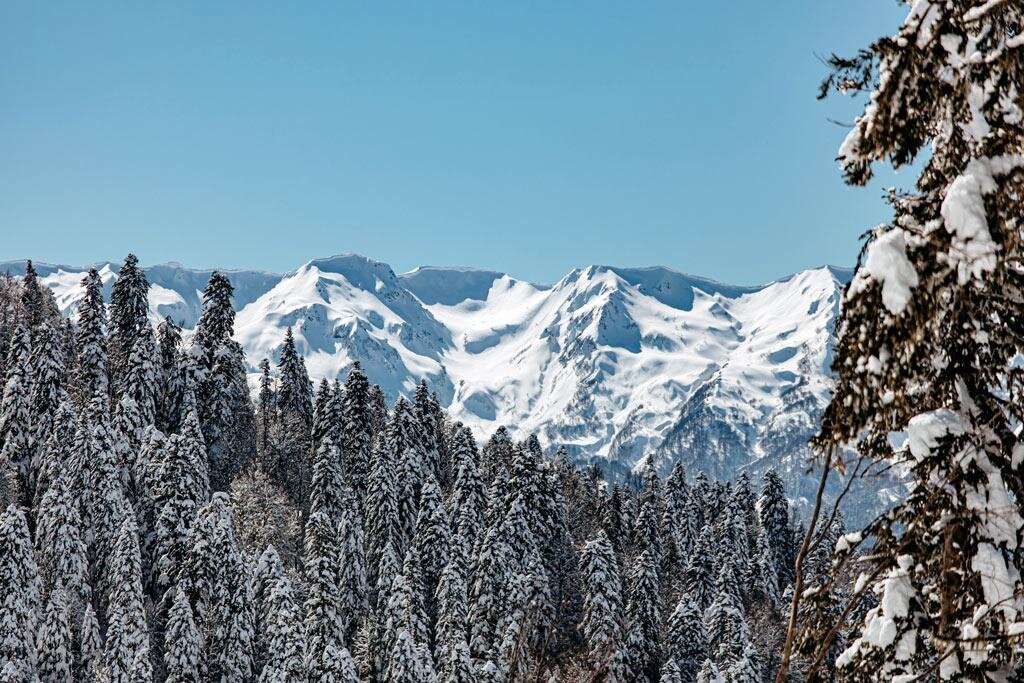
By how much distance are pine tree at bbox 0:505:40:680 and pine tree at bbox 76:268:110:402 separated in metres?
22.5

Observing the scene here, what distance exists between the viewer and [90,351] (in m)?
67.9

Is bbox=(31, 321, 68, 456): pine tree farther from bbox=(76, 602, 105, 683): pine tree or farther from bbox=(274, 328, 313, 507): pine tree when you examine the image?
bbox=(274, 328, 313, 507): pine tree

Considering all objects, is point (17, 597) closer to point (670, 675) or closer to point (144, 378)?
point (144, 378)

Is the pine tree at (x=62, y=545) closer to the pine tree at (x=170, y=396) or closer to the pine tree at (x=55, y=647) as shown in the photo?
the pine tree at (x=55, y=647)

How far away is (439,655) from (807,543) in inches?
1835

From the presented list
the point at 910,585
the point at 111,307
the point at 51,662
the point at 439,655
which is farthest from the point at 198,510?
the point at 910,585

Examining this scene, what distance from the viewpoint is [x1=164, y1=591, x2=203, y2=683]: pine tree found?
→ 4494cm

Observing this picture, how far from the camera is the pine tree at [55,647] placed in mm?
45812

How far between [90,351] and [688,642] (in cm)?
4877

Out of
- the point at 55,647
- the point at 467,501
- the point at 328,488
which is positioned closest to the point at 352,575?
the point at 328,488

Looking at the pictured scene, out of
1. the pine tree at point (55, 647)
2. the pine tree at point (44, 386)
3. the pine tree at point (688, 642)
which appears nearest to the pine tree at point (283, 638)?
the pine tree at point (55, 647)

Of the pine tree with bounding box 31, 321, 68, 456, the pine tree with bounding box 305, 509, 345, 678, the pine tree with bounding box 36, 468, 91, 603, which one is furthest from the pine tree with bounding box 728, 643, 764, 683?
the pine tree with bounding box 31, 321, 68, 456

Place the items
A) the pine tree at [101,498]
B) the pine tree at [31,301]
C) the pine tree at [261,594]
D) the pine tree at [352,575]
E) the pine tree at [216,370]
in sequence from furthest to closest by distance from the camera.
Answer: the pine tree at [31,301], the pine tree at [216,370], the pine tree at [352,575], the pine tree at [101,498], the pine tree at [261,594]

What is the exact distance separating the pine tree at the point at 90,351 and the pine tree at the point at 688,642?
4475cm
